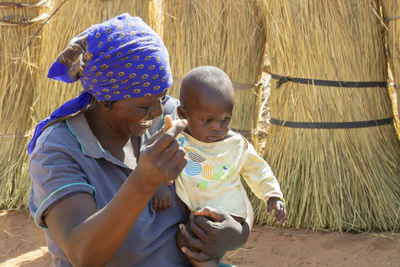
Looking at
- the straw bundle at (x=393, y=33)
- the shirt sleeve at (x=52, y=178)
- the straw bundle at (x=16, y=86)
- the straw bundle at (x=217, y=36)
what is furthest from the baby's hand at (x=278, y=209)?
the straw bundle at (x=16, y=86)

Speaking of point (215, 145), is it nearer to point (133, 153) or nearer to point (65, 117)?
point (133, 153)

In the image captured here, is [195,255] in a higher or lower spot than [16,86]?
higher

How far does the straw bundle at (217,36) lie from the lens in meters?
3.88

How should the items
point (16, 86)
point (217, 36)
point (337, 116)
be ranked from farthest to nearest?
1. point (16, 86)
2. point (217, 36)
3. point (337, 116)

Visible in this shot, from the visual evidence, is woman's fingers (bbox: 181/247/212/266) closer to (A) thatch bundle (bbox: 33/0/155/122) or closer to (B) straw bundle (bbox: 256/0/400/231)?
(B) straw bundle (bbox: 256/0/400/231)

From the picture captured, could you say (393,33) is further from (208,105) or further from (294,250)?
(208,105)

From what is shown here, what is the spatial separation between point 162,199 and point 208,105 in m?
0.44

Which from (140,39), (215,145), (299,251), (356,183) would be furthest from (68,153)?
(356,183)

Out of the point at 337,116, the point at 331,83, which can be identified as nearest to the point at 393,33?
the point at 331,83

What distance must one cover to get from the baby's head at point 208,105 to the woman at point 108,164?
26 centimetres

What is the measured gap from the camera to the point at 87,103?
71.2 inches

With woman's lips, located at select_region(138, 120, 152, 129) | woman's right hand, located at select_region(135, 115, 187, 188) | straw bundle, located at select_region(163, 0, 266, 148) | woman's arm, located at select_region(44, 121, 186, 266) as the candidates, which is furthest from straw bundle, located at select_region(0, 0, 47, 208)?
woman's right hand, located at select_region(135, 115, 187, 188)

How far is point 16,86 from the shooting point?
4.35 m

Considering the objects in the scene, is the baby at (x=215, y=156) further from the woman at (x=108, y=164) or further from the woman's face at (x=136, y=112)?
the woman's face at (x=136, y=112)
